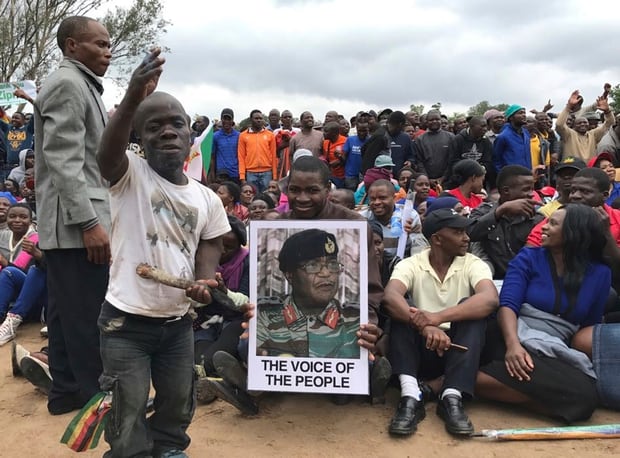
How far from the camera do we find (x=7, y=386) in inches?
159

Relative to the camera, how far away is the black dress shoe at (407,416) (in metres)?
3.06

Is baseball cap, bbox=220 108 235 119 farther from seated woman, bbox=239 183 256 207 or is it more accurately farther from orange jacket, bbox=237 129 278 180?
seated woman, bbox=239 183 256 207

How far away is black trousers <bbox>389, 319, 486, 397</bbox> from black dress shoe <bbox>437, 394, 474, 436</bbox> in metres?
0.09

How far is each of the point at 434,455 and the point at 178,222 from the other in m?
1.80

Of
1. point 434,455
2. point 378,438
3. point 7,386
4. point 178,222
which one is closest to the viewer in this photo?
point 178,222

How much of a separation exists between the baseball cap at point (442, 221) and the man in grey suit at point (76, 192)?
201 centimetres

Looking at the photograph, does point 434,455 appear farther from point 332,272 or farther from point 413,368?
point 332,272

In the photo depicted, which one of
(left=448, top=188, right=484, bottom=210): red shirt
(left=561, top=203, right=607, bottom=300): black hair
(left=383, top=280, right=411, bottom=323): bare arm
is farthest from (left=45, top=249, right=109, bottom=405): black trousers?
(left=448, top=188, right=484, bottom=210): red shirt

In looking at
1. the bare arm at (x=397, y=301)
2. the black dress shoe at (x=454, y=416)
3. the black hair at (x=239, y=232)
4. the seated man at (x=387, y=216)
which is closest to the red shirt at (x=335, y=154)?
the seated man at (x=387, y=216)

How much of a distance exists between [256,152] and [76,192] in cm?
614

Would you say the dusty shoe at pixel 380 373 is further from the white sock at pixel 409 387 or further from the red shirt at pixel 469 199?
the red shirt at pixel 469 199

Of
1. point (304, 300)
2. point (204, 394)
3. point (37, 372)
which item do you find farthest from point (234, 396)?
point (37, 372)

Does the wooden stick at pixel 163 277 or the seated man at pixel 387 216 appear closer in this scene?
the wooden stick at pixel 163 277

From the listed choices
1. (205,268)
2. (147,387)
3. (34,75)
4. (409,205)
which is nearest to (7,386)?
(147,387)
